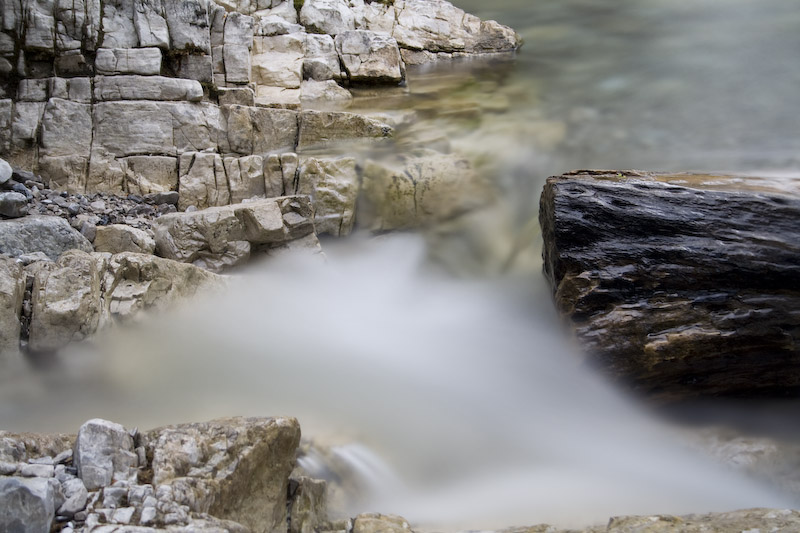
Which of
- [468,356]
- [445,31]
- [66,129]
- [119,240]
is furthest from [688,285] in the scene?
[445,31]

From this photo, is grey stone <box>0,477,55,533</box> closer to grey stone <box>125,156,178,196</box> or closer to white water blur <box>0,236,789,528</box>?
white water blur <box>0,236,789,528</box>

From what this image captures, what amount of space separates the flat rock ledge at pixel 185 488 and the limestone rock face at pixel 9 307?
1684 millimetres

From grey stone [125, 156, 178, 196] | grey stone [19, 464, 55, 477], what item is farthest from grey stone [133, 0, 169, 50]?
grey stone [19, 464, 55, 477]

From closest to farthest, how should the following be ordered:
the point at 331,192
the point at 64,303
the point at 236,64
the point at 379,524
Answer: the point at 379,524, the point at 64,303, the point at 331,192, the point at 236,64

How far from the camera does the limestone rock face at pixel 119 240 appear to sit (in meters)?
6.21

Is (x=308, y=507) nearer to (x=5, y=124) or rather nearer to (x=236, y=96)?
(x=236, y=96)

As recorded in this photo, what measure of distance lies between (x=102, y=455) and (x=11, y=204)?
14.7ft

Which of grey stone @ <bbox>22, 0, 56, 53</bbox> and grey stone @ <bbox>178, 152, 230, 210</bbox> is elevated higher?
grey stone @ <bbox>22, 0, 56, 53</bbox>

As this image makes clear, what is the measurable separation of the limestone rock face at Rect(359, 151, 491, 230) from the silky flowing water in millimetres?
211

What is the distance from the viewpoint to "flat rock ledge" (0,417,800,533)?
2.65 metres

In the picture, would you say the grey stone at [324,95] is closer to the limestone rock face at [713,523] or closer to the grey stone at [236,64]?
the grey stone at [236,64]

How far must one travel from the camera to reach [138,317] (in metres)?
5.04

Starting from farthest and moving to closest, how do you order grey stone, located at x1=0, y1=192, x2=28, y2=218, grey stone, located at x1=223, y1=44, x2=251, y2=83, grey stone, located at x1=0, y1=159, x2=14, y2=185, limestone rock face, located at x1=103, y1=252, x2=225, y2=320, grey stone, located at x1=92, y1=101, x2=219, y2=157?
grey stone, located at x1=223, y1=44, x2=251, y2=83
grey stone, located at x1=92, y1=101, x2=219, y2=157
grey stone, located at x1=0, y1=159, x2=14, y2=185
grey stone, located at x1=0, y1=192, x2=28, y2=218
limestone rock face, located at x1=103, y1=252, x2=225, y2=320

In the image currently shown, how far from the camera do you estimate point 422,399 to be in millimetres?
4922
